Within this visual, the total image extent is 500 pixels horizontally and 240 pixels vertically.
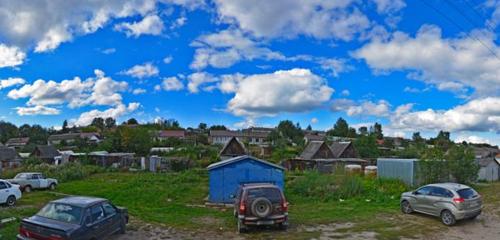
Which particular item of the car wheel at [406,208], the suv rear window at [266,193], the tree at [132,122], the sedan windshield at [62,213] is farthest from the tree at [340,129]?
the sedan windshield at [62,213]

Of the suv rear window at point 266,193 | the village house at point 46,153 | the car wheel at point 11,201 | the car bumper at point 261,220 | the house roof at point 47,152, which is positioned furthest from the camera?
the house roof at point 47,152

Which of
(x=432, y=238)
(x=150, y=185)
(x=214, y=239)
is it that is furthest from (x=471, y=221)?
(x=150, y=185)

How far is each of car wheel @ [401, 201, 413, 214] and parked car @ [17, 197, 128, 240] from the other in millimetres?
13058

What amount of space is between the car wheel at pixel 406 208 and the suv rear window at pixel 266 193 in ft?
25.3

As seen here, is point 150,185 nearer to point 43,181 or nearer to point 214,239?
point 43,181

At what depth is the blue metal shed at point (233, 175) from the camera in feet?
82.9

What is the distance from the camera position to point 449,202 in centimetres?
1739

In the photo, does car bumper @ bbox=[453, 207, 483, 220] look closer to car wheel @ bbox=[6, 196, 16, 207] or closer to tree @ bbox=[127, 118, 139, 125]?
car wheel @ bbox=[6, 196, 16, 207]

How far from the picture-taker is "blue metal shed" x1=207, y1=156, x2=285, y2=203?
2528 cm

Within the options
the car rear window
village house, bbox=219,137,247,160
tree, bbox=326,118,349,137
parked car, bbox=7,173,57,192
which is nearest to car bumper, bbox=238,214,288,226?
the car rear window

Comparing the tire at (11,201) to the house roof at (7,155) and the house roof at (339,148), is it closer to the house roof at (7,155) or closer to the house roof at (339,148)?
the house roof at (7,155)

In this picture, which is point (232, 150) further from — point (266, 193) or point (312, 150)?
point (266, 193)

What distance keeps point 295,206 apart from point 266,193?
8.81m

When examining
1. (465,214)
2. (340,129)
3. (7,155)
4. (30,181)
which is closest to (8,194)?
(30,181)
